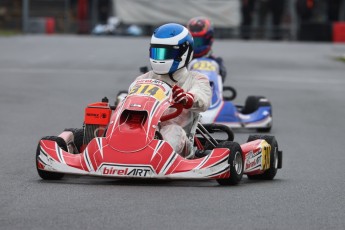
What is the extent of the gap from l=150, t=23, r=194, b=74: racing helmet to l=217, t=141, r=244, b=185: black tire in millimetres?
936

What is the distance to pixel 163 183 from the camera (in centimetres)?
871

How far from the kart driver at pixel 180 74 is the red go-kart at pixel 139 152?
0.39 ft

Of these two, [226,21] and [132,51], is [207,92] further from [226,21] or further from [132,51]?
[226,21]

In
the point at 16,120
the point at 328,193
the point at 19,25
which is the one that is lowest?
the point at 19,25

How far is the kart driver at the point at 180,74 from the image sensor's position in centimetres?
904

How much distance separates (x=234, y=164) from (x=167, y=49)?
125cm

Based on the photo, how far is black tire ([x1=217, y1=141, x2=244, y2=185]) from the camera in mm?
8570

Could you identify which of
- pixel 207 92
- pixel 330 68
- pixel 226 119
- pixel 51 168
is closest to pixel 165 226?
pixel 51 168

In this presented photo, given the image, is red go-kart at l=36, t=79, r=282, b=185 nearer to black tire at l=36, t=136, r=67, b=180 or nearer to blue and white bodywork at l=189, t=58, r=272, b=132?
black tire at l=36, t=136, r=67, b=180

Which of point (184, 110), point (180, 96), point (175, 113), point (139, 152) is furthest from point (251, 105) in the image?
point (139, 152)

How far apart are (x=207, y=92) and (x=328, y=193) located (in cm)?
143

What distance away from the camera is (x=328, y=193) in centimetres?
856

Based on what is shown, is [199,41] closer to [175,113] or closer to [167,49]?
[167,49]

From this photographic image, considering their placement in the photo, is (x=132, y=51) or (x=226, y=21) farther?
(x=226, y=21)
